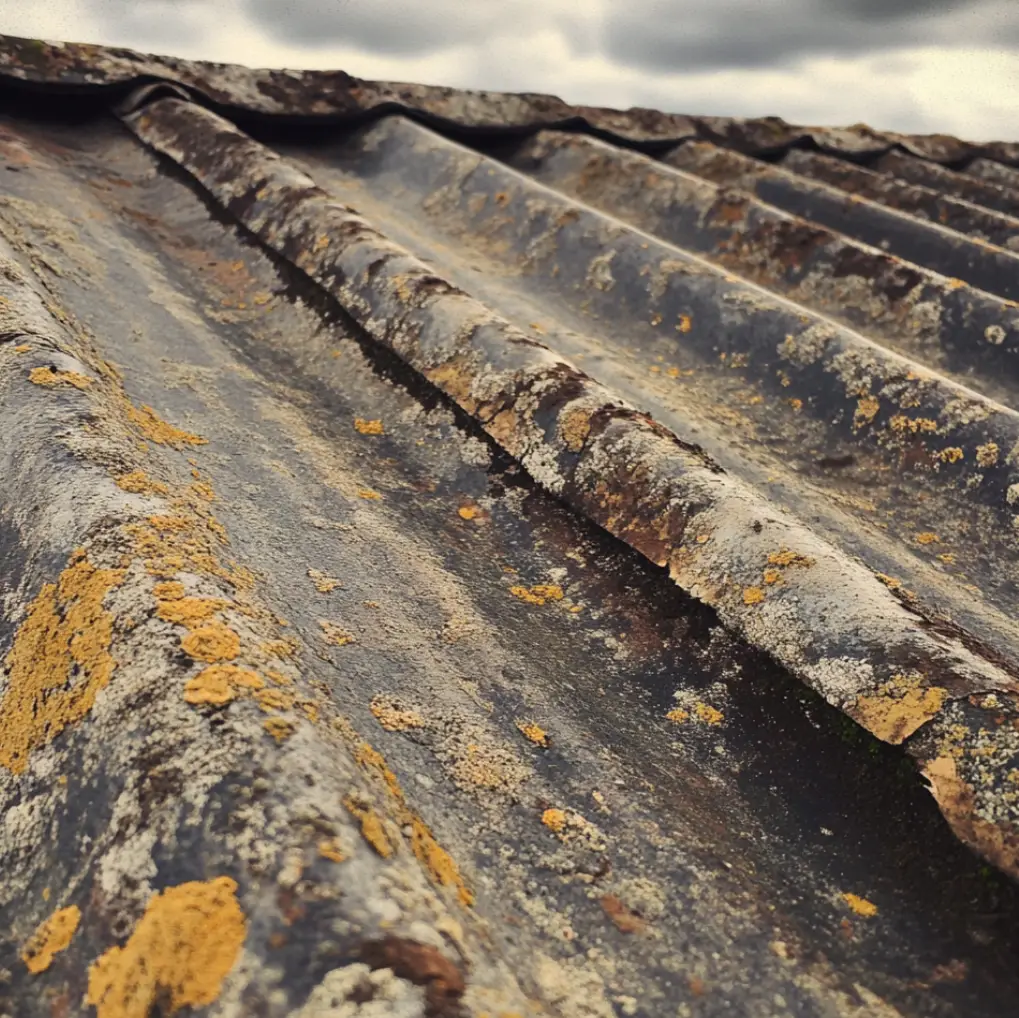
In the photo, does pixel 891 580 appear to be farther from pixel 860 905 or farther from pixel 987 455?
pixel 860 905

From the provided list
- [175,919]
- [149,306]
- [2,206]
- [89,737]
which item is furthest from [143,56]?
[175,919]

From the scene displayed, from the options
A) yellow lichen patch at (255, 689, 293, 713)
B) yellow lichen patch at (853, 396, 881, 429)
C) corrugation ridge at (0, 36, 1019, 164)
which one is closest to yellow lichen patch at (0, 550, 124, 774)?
yellow lichen patch at (255, 689, 293, 713)

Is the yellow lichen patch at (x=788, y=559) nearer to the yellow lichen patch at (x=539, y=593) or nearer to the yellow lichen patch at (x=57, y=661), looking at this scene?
the yellow lichen patch at (x=539, y=593)

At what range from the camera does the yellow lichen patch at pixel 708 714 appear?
1.78m

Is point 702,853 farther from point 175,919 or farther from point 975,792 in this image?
point 175,919

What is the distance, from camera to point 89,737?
1.31 metres

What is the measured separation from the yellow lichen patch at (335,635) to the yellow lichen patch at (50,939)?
2.33 ft

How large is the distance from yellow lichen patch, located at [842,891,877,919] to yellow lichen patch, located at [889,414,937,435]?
73.9 inches

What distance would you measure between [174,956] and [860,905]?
107 centimetres

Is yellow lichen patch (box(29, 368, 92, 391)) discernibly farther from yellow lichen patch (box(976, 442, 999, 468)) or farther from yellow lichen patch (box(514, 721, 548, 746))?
yellow lichen patch (box(976, 442, 999, 468))

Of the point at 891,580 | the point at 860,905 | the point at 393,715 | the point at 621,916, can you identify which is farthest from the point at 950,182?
the point at 621,916

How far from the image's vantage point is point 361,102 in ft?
17.9

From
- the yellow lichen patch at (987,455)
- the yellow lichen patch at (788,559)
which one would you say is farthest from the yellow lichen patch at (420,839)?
the yellow lichen patch at (987,455)

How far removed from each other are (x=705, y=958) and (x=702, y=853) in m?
0.21
